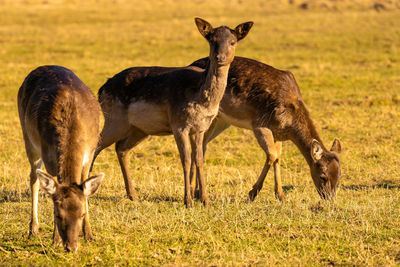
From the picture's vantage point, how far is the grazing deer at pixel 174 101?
27.0 ft

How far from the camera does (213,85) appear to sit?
824cm

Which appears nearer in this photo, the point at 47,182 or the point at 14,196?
the point at 47,182

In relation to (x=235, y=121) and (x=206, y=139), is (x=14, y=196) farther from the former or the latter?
(x=235, y=121)

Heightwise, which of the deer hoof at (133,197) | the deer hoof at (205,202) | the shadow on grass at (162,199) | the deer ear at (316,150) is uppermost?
the deer ear at (316,150)

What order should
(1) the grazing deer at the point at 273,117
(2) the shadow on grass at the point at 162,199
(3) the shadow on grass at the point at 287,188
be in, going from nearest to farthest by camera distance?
(1) the grazing deer at the point at 273,117 → (2) the shadow on grass at the point at 162,199 → (3) the shadow on grass at the point at 287,188

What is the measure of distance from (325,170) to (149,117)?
281 centimetres

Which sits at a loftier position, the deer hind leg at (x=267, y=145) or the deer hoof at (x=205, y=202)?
the deer hind leg at (x=267, y=145)

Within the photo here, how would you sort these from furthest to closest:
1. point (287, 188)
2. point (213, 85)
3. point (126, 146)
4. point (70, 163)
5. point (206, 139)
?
point (206, 139)
point (287, 188)
point (126, 146)
point (213, 85)
point (70, 163)

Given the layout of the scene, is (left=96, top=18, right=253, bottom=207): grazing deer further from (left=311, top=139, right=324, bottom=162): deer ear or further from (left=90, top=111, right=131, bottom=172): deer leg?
(left=311, top=139, right=324, bottom=162): deer ear

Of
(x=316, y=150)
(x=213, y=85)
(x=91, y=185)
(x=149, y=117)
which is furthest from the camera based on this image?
(x=149, y=117)

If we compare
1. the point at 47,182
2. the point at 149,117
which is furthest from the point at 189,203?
the point at 47,182

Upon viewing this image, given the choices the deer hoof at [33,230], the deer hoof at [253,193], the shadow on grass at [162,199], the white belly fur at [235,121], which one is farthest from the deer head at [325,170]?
the deer hoof at [33,230]

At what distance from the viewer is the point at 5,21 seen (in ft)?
156

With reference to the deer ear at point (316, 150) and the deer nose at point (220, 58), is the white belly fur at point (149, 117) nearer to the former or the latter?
the deer nose at point (220, 58)
